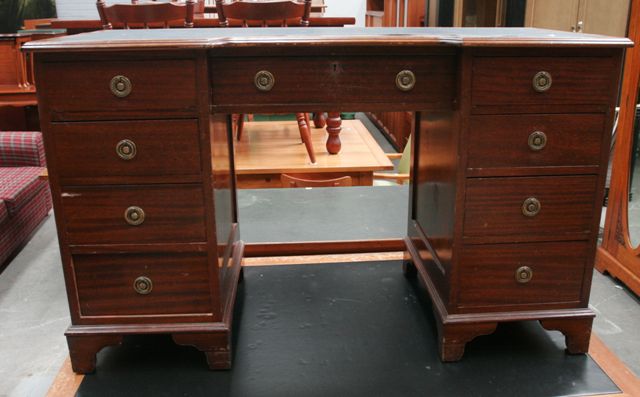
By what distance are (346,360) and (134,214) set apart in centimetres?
55

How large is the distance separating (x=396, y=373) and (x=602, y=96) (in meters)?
0.70

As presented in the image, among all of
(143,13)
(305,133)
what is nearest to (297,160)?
(305,133)

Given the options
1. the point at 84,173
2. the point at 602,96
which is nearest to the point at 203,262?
the point at 84,173

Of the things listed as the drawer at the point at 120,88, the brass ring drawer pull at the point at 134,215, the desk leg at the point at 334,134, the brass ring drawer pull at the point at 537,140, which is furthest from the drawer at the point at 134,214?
the desk leg at the point at 334,134

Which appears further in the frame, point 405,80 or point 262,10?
point 262,10

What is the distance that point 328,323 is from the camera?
4.62 feet

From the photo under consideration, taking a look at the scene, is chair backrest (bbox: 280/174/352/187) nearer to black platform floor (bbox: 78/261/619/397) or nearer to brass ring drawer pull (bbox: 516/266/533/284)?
black platform floor (bbox: 78/261/619/397)

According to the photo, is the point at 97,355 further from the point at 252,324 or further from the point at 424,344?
the point at 424,344

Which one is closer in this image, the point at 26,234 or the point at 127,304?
the point at 127,304

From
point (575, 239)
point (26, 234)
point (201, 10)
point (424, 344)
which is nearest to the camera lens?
point (575, 239)

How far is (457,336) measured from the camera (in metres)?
1.24

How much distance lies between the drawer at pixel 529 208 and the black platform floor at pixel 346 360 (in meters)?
0.28

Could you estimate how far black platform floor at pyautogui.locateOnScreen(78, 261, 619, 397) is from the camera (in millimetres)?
1177

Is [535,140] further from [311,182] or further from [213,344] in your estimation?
[311,182]
